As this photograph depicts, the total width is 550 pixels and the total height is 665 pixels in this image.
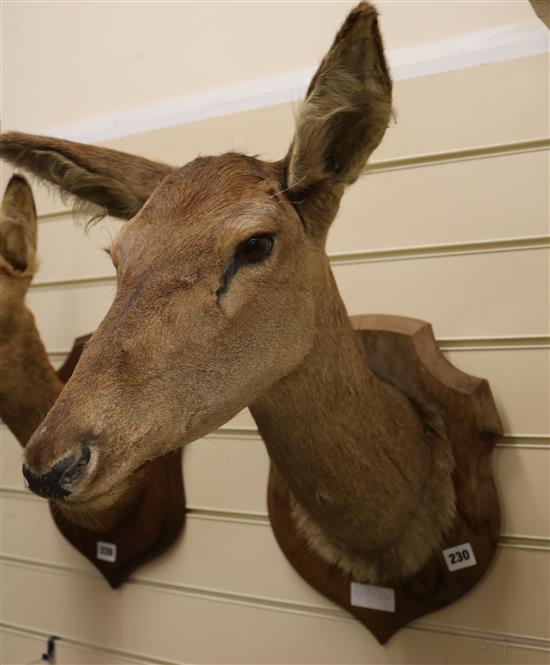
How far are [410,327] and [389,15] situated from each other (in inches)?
33.1

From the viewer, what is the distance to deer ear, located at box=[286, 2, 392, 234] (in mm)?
897

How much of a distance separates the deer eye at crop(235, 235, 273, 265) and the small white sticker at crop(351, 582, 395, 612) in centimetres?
80

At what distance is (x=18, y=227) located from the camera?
154cm

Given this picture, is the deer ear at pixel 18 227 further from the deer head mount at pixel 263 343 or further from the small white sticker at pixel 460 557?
the small white sticker at pixel 460 557

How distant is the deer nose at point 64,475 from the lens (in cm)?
71

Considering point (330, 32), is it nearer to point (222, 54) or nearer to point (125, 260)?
point (222, 54)

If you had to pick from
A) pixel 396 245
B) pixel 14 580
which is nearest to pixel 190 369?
pixel 396 245

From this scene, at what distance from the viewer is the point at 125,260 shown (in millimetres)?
940

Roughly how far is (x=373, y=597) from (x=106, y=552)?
2.47 ft

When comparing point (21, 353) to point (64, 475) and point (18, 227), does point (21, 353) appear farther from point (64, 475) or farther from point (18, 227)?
point (64, 475)

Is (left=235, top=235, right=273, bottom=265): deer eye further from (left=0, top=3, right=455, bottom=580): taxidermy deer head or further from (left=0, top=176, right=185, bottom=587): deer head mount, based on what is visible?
(left=0, top=176, right=185, bottom=587): deer head mount

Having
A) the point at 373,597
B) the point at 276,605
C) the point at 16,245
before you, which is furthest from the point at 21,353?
the point at 373,597

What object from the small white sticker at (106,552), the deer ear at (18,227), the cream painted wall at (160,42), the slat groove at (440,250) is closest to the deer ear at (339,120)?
the slat groove at (440,250)

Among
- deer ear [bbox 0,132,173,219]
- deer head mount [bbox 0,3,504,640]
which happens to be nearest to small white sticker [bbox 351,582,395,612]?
deer head mount [bbox 0,3,504,640]
